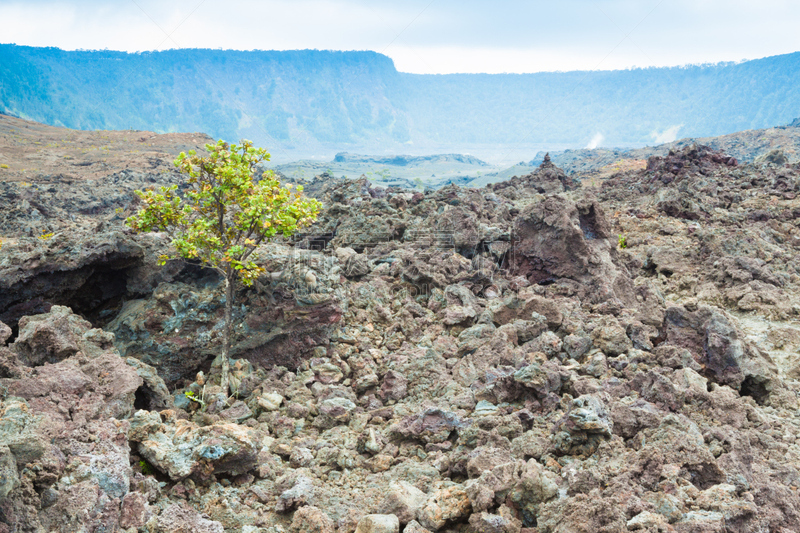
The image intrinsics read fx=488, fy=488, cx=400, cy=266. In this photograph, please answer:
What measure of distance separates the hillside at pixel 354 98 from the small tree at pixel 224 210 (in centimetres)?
11096

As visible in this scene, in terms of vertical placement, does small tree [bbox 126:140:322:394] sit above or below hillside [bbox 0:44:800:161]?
below

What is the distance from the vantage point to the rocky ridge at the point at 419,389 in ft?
11.6

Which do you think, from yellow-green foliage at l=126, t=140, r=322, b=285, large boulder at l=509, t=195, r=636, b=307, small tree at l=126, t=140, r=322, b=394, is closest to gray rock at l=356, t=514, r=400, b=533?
small tree at l=126, t=140, r=322, b=394

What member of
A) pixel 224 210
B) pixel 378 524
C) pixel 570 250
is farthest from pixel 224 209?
pixel 570 250

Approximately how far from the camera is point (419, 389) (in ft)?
21.7

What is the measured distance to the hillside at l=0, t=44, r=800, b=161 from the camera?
12838 cm

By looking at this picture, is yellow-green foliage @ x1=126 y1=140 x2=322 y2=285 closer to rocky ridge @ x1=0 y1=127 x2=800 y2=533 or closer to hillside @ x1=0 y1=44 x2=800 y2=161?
rocky ridge @ x1=0 y1=127 x2=800 y2=533

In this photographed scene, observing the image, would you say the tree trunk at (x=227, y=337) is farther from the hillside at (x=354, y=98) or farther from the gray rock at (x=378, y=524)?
the hillside at (x=354, y=98)

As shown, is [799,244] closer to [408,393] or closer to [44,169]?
[408,393]

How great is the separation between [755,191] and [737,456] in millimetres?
18952

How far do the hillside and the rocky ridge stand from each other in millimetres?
109635

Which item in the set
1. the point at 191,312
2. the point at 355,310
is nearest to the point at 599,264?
the point at 355,310

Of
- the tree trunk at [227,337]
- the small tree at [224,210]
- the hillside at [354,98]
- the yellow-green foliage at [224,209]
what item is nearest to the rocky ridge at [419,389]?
the tree trunk at [227,337]

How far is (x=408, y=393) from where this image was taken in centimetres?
668
